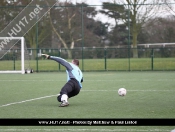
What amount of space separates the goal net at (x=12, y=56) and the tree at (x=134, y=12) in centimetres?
744

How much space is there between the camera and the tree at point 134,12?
3200 centimetres

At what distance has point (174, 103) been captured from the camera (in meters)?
11.8

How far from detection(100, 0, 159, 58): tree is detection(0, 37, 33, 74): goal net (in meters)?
7.44

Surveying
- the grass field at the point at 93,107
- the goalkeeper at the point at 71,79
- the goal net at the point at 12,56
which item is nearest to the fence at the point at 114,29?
the goal net at the point at 12,56

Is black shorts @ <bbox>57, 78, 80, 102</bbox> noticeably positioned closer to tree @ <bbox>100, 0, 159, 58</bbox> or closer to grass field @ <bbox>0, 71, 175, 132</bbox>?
grass field @ <bbox>0, 71, 175, 132</bbox>

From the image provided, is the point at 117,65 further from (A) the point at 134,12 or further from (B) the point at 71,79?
(B) the point at 71,79

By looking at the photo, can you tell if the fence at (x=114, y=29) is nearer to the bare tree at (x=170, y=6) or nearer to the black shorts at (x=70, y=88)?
the bare tree at (x=170, y=6)

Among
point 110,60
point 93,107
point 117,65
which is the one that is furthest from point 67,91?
point 110,60

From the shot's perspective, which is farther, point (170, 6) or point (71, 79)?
point (170, 6)

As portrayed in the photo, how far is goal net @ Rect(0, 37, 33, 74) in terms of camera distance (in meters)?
28.3

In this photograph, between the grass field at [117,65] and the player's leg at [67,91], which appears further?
the grass field at [117,65]

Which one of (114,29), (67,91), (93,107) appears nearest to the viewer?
(93,107)

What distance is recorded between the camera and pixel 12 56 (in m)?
30.0

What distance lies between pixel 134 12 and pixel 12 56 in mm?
9512
